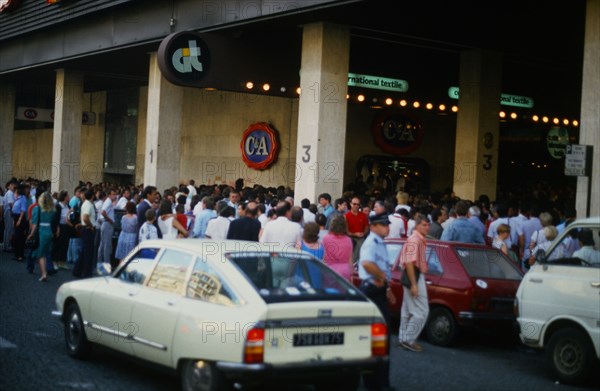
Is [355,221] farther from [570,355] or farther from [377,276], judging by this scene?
[570,355]

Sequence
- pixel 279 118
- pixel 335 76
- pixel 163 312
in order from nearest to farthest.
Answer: pixel 163 312 < pixel 335 76 < pixel 279 118

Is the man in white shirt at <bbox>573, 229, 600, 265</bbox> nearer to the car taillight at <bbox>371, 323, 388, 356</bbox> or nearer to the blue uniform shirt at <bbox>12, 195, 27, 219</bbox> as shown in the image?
the car taillight at <bbox>371, 323, 388, 356</bbox>

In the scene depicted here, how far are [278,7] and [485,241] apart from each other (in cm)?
665

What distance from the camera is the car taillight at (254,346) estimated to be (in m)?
7.39

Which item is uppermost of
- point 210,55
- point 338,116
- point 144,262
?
point 210,55

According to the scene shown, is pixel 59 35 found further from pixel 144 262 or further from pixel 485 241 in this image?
pixel 144 262

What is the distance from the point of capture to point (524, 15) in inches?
746

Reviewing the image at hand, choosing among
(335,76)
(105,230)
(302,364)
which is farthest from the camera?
(335,76)

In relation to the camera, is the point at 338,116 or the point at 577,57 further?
the point at 577,57

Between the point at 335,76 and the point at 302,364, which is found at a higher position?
the point at 335,76

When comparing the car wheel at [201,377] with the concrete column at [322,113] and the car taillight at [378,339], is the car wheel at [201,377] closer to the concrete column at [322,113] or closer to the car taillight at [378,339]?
the car taillight at [378,339]

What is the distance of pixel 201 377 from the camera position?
7766 mm

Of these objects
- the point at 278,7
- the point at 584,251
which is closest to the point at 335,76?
the point at 278,7

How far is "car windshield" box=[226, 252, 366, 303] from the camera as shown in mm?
7957
